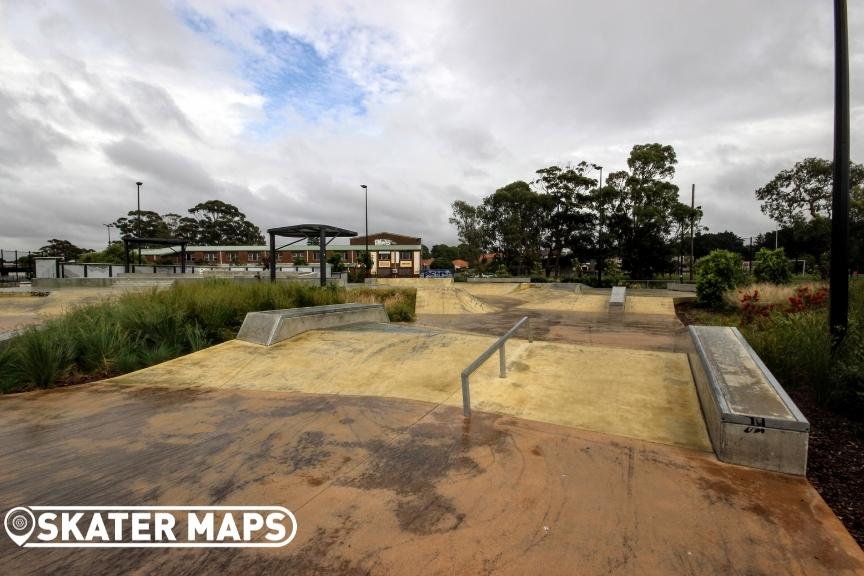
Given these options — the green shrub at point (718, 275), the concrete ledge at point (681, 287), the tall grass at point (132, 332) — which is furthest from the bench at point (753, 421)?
the concrete ledge at point (681, 287)

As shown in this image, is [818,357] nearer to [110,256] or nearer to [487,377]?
[487,377]

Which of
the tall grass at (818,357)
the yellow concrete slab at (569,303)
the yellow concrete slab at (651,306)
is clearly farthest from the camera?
the yellow concrete slab at (569,303)

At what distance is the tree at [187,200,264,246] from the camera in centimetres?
7412

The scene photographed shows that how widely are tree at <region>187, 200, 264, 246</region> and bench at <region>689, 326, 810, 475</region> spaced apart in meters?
82.1

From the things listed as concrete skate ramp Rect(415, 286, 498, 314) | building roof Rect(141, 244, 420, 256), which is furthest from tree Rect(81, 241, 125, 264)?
concrete skate ramp Rect(415, 286, 498, 314)

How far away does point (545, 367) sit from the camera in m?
6.12

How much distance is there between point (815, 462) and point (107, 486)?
214 inches

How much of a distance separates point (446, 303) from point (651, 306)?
9042mm

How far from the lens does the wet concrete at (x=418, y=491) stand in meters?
2.29

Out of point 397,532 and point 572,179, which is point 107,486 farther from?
point 572,179

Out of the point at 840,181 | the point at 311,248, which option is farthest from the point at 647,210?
the point at 311,248

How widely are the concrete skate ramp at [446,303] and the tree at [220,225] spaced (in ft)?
217

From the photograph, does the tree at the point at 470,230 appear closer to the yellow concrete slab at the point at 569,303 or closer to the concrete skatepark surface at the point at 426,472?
the yellow concrete slab at the point at 569,303

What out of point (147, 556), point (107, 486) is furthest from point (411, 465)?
point (107, 486)
